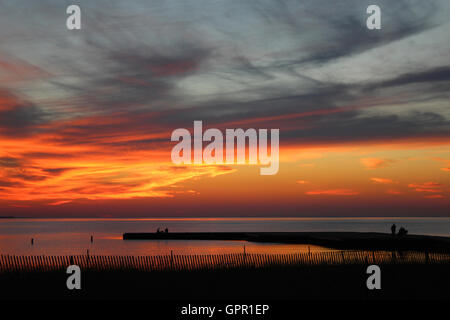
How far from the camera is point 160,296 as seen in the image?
26000 mm

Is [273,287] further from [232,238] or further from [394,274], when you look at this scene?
[232,238]
